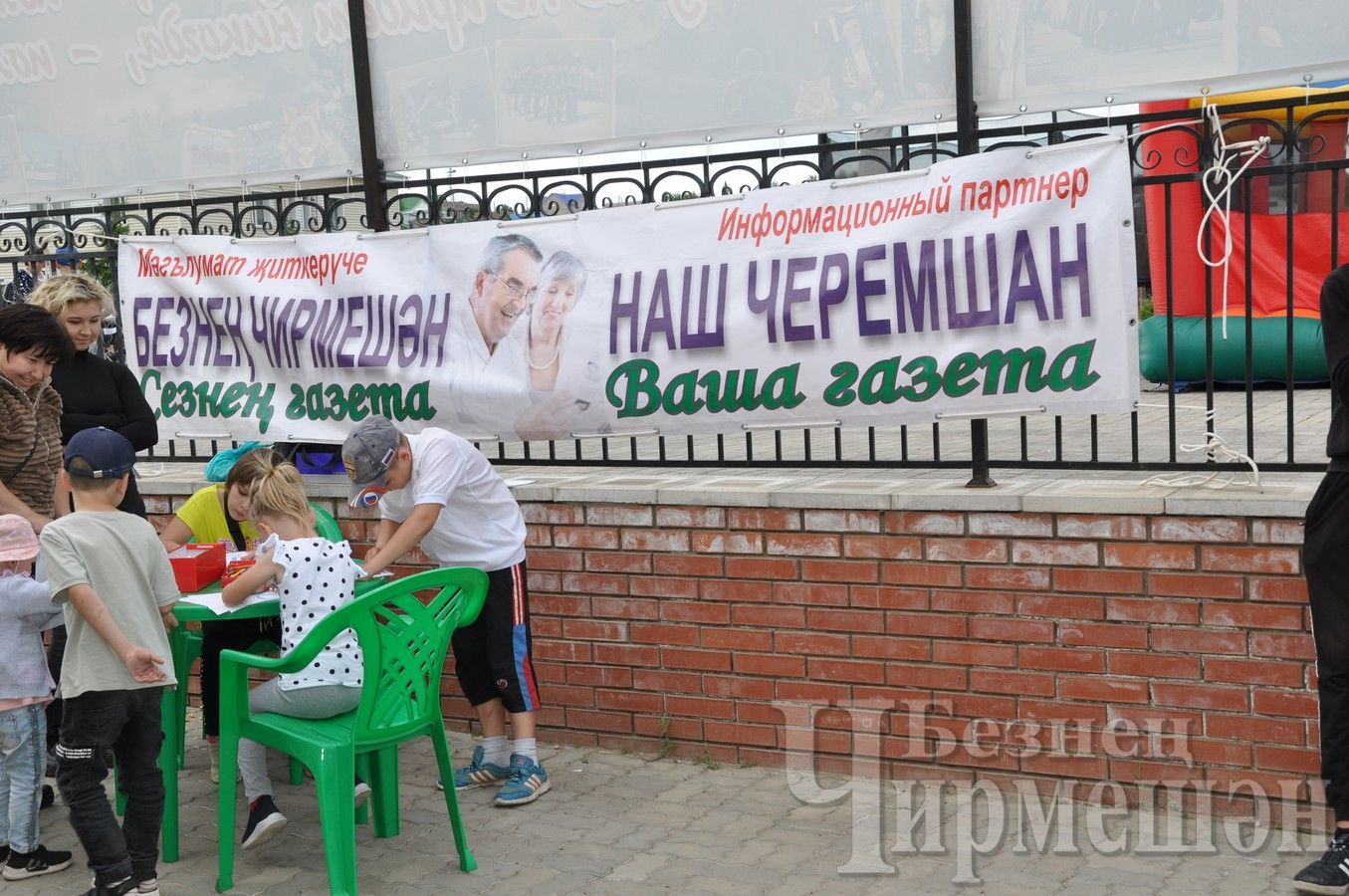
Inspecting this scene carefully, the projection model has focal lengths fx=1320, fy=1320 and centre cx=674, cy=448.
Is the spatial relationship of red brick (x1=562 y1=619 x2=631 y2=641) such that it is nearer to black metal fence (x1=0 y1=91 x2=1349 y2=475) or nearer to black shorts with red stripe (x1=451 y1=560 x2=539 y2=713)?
black shorts with red stripe (x1=451 y1=560 x2=539 y2=713)

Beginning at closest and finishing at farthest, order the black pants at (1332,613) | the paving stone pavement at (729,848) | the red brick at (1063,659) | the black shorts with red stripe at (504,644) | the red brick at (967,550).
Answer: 1. the black pants at (1332,613)
2. the paving stone pavement at (729,848)
3. the red brick at (1063,659)
4. the red brick at (967,550)
5. the black shorts with red stripe at (504,644)

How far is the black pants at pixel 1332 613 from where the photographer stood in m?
3.65

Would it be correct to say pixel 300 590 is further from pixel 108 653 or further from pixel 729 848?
pixel 729 848

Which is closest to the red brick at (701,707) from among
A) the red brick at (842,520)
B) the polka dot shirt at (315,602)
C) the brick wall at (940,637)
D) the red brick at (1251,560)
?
the brick wall at (940,637)

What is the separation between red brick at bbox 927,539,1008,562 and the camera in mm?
4496

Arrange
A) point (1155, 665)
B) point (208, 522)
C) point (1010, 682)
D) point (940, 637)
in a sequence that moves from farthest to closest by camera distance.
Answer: point (208, 522), point (940, 637), point (1010, 682), point (1155, 665)

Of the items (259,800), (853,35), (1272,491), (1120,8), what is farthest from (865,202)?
(259,800)

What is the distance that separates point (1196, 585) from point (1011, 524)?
613mm

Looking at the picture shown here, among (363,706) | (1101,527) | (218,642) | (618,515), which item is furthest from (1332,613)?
(218,642)

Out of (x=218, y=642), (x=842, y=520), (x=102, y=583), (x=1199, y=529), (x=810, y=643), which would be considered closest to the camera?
(x=102, y=583)

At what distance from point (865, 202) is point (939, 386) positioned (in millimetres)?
711

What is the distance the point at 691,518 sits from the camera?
16.6ft

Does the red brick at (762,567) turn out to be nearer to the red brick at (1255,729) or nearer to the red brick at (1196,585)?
the red brick at (1196,585)

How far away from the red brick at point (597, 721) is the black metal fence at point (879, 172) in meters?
1.04
